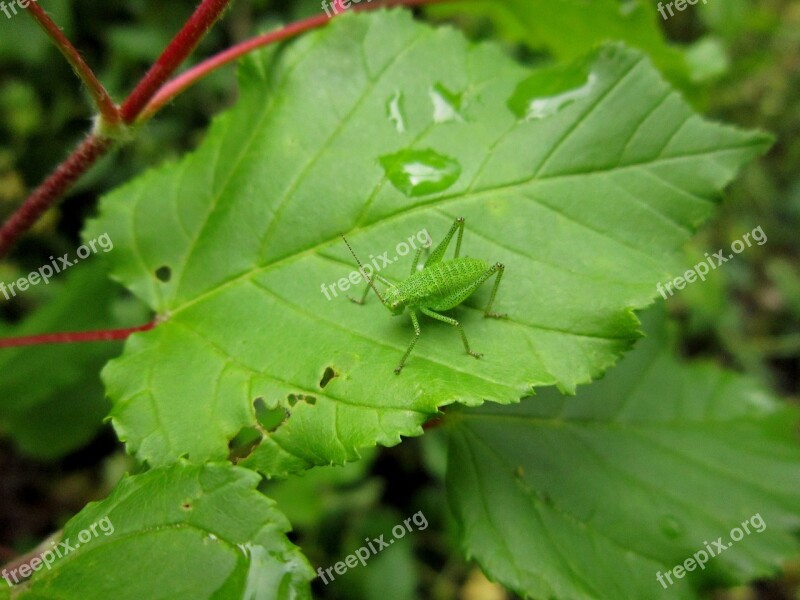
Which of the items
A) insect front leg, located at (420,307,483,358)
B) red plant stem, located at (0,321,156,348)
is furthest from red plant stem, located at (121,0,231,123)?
insect front leg, located at (420,307,483,358)

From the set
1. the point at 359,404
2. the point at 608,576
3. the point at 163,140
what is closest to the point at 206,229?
the point at 359,404

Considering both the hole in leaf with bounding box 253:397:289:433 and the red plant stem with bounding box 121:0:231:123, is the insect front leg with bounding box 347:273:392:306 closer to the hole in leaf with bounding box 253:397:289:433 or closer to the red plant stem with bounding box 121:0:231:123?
the hole in leaf with bounding box 253:397:289:433

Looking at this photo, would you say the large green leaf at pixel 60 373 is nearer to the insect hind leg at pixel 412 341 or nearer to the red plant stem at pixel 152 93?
the red plant stem at pixel 152 93

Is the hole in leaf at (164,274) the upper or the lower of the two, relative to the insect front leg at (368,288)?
upper

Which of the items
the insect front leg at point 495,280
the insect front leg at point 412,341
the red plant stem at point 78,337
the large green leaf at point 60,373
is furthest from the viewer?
the large green leaf at point 60,373

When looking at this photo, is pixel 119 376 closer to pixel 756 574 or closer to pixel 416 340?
pixel 416 340

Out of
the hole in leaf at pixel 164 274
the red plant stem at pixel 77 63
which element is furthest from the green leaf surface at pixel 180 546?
the red plant stem at pixel 77 63
